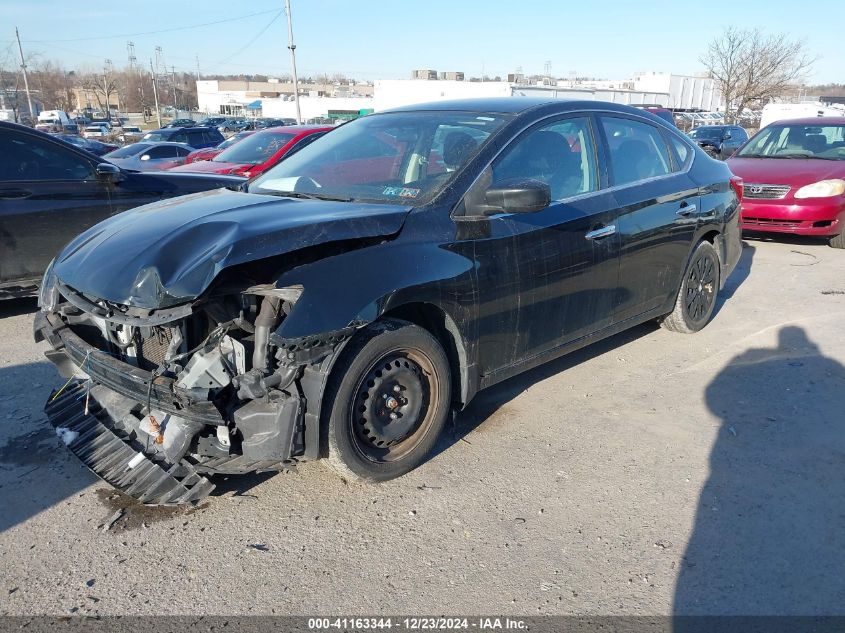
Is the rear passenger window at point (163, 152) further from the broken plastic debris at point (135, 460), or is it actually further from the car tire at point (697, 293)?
the broken plastic debris at point (135, 460)

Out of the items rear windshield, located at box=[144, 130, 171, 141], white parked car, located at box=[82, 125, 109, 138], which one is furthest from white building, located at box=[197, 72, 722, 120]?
white parked car, located at box=[82, 125, 109, 138]

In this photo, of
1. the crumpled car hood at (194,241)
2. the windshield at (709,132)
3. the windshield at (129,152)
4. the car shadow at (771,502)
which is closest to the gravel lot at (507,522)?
the car shadow at (771,502)

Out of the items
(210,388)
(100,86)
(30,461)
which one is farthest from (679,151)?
(100,86)

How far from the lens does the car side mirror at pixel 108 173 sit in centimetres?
613

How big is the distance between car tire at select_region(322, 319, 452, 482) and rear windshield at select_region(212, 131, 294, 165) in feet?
25.2

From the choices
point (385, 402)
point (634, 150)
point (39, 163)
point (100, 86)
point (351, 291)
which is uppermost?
point (100, 86)

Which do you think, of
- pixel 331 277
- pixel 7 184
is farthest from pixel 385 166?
pixel 7 184

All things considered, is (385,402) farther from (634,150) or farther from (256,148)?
(256,148)

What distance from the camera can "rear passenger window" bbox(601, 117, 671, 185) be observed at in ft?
14.6

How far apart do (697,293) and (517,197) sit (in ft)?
9.42

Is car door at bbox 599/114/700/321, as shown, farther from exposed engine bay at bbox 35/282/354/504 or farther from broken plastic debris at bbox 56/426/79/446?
broken plastic debris at bbox 56/426/79/446

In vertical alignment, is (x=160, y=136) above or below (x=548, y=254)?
below

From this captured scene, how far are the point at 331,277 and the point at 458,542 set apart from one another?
50.9 inches

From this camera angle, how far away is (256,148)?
10742 mm
